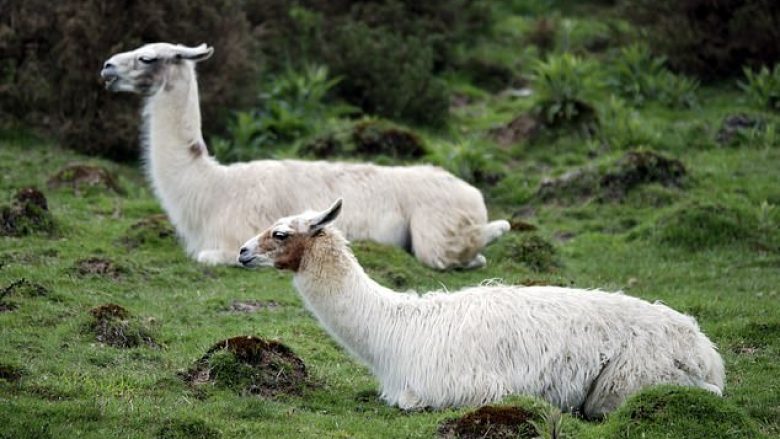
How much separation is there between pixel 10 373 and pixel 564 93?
1238cm

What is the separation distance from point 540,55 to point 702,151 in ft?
25.0

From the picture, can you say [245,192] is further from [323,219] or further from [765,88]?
[765,88]

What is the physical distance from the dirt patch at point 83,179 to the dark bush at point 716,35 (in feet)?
34.4

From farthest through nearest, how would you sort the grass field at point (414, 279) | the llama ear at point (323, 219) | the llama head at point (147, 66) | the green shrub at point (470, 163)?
the green shrub at point (470, 163) → the llama head at point (147, 66) → the llama ear at point (323, 219) → the grass field at point (414, 279)

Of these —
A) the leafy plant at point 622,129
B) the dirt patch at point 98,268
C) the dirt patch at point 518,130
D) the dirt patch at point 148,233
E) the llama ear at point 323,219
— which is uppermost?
the llama ear at point 323,219

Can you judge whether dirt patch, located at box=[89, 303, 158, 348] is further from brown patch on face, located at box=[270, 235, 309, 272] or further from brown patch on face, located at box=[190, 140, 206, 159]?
brown patch on face, located at box=[190, 140, 206, 159]

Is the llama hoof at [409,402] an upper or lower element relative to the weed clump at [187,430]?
lower

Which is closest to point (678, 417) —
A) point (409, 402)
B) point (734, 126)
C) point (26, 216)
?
point (409, 402)

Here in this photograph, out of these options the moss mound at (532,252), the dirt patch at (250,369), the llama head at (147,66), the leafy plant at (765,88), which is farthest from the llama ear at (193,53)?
the leafy plant at (765,88)

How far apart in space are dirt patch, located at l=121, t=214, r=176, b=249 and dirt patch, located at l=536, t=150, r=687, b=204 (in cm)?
546

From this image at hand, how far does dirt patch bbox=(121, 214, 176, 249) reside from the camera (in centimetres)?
1375

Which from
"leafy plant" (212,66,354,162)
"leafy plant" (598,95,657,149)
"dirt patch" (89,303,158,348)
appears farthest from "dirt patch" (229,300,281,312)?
"leafy plant" (598,95,657,149)

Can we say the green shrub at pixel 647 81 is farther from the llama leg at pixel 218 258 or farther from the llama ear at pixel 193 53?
the llama leg at pixel 218 258

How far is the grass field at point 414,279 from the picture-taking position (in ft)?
26.1
